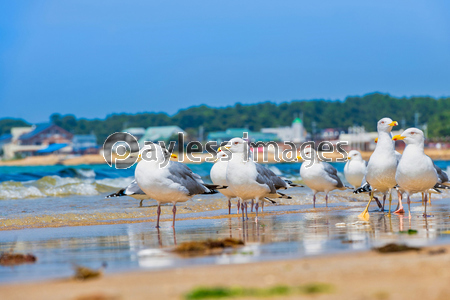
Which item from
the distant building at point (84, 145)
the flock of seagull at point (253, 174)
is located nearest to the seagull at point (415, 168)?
the flock of seagull at point (253, 174)

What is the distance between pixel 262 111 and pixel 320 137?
26982 mm

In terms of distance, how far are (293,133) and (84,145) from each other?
48.4m

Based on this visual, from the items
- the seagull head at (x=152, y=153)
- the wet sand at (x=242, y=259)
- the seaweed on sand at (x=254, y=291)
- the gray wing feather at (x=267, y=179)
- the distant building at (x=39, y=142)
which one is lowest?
the seaweed on sand at (x=254, y=291)

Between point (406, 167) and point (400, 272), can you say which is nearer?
point (400, 272)

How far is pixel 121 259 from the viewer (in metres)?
7.31

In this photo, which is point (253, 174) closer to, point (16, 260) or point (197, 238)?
point (197, 238)

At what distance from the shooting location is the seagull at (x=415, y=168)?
11.1 meters

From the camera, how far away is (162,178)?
11.4 meters

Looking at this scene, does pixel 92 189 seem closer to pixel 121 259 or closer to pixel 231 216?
pixel 231 216

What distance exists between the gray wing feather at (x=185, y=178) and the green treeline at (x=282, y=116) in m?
144

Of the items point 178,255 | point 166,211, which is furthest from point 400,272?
point 166,211

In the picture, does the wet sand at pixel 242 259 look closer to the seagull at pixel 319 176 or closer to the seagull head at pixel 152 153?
the seagull head at pixel 152 153

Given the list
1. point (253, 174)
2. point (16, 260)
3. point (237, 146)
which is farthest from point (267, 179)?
point (16, 260)

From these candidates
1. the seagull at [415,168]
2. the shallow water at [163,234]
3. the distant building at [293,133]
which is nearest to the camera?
the shallow water at [163,234]
